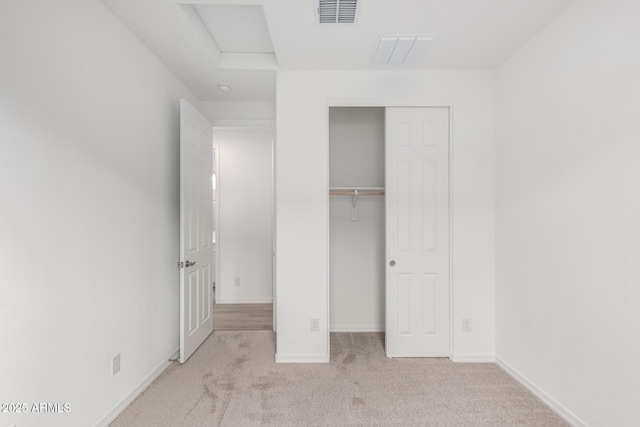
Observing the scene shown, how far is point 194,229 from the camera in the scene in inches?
115

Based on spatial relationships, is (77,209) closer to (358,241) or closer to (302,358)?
(302,358)

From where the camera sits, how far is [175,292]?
2.82m

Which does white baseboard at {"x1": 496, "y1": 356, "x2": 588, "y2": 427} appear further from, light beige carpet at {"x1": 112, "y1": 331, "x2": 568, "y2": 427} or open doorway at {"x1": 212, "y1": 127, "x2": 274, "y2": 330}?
open doorway at {"x1": 212, "y1": 127, "x2": 274, "y2": 330}

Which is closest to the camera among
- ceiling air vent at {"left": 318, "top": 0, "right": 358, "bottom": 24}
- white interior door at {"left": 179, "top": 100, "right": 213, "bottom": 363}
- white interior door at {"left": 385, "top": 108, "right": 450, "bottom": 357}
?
ceiling air vent at {"left": 318, "top": 0, "right": 358, "bottom": 24}

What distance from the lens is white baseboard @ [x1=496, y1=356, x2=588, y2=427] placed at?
6.17ft

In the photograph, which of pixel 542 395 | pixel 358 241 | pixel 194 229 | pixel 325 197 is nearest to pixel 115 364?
pixel 194 229

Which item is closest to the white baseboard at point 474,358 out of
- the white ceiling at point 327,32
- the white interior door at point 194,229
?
the white interior door at point 194,229

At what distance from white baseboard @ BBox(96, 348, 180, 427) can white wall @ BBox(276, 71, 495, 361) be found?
990mm

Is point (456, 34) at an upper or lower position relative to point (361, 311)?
upper

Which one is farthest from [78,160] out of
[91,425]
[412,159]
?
[412,159]

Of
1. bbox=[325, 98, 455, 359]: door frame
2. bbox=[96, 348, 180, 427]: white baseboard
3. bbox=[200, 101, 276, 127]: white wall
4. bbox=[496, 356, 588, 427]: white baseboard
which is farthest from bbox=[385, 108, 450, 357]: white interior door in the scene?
bbox=[96, 348, 180, 427]: white baseboard

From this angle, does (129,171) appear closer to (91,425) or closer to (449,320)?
(91,425)

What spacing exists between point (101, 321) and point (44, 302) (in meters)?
0.44

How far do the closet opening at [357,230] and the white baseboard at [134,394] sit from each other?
1681 millimetres
